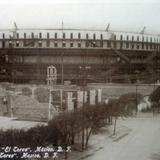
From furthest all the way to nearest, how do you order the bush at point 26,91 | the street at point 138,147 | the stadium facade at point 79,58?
the bush at point 26,91 < the stadium facade at point 79,58 < the street at point 138,147

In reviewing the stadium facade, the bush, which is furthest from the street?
the bush

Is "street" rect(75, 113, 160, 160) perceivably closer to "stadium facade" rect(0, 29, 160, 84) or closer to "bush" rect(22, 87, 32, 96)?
"stadium facade" rect(0, 29, 160, 84)

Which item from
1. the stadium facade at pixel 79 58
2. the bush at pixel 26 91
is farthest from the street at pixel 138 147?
the bush at pixel 26 91

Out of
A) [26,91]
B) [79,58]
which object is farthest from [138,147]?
[26,91]

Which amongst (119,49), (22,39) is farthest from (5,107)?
(119,49)

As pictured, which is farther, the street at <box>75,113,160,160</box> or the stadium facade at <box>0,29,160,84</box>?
the stadium facade at <box>0,29,160,84</box>

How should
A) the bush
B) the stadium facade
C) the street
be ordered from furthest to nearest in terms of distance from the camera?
the bush < the stadium facade < the street

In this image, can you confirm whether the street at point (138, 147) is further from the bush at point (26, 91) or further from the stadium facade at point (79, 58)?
the bush at point (26, 91)

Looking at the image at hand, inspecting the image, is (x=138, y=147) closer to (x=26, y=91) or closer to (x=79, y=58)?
(x=79, y=58)

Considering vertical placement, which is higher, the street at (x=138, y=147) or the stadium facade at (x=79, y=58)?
the stadium facade at (x=79, y=58)
